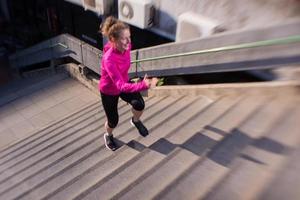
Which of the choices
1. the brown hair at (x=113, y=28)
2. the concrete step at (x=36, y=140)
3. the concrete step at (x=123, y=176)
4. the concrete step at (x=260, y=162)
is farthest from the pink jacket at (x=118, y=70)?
the concrete step at (x=36, y=140)

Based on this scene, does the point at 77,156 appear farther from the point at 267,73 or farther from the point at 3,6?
the point at 3,6

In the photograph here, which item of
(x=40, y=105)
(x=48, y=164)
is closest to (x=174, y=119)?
(x=48, y=164)

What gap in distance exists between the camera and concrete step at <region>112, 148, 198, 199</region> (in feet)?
9.53

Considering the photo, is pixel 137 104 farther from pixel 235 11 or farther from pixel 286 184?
pixel 235 11

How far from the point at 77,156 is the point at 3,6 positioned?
14096mm

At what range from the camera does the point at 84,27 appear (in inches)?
464

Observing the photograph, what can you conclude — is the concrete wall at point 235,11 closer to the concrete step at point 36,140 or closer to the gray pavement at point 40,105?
the gray pavement at point 40,105

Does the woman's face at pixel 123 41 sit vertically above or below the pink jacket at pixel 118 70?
above

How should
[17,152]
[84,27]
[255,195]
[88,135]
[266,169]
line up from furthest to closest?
[84,27] → [17,152] → [88,135] → [266,169] → [255,195]

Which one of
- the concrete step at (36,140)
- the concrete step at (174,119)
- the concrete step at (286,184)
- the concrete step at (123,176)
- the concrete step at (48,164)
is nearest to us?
the concrete step at (286,184)

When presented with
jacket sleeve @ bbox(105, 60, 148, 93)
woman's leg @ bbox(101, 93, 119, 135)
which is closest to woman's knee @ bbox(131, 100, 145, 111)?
woman's leg @ bbox(101, 93, 119, 135)

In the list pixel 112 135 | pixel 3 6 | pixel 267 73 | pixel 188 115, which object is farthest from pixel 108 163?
pixel 3 6

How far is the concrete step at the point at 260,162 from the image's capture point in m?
2.69

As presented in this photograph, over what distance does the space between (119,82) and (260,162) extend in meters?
1.62
